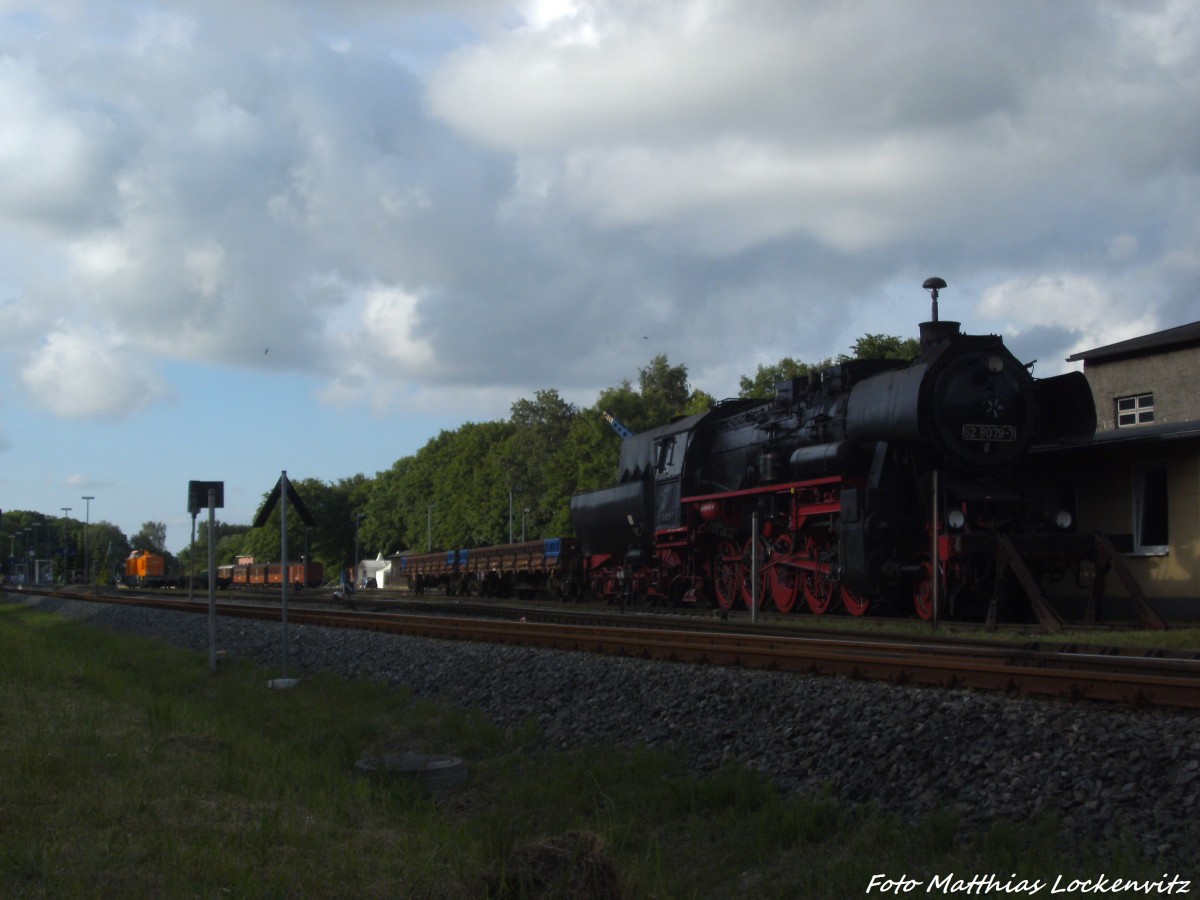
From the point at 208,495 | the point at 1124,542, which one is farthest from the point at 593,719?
the point at 1124,542

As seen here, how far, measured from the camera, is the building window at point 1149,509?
2011cm

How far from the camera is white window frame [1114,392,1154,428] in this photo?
33.9 m

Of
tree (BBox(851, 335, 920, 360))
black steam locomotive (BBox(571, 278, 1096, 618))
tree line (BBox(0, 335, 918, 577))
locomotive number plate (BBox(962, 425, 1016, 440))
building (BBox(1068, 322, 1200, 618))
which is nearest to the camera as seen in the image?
black steam locomotive (BBox(571, 278, 1096, 618))

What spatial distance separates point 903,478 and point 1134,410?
19.6 m

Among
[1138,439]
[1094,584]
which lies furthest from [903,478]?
[1138,439]

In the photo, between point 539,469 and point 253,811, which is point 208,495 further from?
point 539,469

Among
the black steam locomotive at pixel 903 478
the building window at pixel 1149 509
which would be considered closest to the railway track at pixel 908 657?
the black steam locomotive at pixel 903 478

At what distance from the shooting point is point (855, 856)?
19.3 feet

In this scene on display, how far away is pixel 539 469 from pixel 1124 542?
62745 mm

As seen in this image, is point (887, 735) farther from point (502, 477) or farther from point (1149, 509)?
point (502, 477)

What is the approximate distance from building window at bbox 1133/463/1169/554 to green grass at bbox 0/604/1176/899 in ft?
45.7

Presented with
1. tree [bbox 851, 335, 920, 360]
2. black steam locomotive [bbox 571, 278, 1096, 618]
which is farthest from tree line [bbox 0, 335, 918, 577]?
black steam locomotive [bbox 571, 278, 1096, 618]

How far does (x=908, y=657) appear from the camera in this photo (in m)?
10.0

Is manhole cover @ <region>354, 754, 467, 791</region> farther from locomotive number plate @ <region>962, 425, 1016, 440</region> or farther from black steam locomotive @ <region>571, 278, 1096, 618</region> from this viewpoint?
locomotive number plate @ <region>962, 425, 1016, 440</region>
